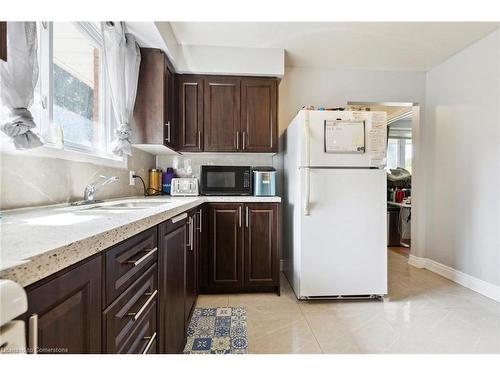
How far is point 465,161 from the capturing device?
2.59m

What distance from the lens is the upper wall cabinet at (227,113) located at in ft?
8.55

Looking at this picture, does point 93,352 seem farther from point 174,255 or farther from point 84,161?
point 84,161

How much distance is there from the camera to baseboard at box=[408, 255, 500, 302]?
7.48 ft

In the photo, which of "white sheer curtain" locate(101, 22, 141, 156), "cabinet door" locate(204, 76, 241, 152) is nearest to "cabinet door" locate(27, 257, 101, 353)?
"white sheer curtain" locate(101, 22, 141, 156)

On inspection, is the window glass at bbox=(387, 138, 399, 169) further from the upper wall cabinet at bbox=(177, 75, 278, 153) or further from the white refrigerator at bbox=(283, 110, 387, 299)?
the upper wall cabinet at bbox=(177, 75, 278, 153)

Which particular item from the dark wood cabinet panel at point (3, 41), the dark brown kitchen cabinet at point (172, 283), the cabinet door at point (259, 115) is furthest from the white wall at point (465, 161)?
the dark wood cabinet panel at point (3, 41)

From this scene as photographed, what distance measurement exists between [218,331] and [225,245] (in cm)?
76

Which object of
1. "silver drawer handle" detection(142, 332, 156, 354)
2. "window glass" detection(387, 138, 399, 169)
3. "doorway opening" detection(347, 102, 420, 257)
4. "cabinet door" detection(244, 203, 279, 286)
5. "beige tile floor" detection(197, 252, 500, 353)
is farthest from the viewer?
"window glass" detection(387, 138, 399, 169)

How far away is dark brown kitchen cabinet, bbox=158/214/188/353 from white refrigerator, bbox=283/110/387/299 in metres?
1.15

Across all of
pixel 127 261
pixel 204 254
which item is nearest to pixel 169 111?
pixel 204 254

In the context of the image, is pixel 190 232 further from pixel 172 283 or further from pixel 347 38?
pixel 347 38

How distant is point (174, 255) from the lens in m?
1.28

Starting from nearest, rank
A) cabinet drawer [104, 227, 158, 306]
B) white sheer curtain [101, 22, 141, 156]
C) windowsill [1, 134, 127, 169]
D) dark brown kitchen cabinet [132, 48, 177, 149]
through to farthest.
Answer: cabinet drawer [104, 227, 158, 306]
windowsill [1, 134, 127, 169]
white sheer curtain [101, 22, 141, 156]
dark brown kitchen cabinet [132, 48, 177, 149]

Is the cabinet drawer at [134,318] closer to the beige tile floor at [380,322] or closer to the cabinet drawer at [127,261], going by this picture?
the cabinet drawer at [127,261]
